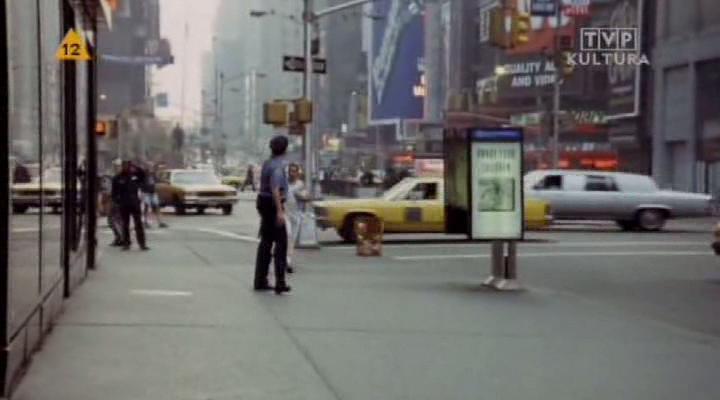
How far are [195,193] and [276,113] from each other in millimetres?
15554

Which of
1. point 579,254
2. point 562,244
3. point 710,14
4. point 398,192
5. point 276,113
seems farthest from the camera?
point 710,14

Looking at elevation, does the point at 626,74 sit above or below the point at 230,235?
above

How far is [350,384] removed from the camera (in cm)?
795

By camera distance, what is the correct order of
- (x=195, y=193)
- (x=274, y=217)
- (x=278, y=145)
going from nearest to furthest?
(x=274, y=217)
(x=278, y=145)
(x=195, y=193)

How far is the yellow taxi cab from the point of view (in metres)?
24.3

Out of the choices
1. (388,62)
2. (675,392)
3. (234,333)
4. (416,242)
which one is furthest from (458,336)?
(388,62)

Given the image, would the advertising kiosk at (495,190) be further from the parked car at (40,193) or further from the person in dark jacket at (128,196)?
the person in dark jacket at (128,196)

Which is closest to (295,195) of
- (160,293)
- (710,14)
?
(160,293)

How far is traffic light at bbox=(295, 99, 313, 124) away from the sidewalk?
8.87 meters

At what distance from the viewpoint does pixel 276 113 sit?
22.3 metres

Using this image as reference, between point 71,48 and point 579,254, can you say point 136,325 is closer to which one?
point 71,48

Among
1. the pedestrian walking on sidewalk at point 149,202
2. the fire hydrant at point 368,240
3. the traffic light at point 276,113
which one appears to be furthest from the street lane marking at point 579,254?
the pedestrian walking on sidewalk at point 149,202

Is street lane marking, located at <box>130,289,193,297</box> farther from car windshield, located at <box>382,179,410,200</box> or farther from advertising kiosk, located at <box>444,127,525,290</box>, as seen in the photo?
car windshield, located at <box>382,179,410,200</box>

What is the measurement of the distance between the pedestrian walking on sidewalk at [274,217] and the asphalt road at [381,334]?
0.88 feet
